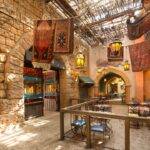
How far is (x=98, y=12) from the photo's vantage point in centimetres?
1073

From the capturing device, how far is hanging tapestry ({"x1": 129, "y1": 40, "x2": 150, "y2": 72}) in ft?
30.3

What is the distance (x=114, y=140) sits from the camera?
5.54 m

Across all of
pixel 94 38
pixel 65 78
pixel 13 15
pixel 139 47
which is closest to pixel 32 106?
pixel 65 78

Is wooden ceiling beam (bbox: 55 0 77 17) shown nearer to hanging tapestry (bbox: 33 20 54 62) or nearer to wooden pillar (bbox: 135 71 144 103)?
hanging tapestry (bbox: 33 20 54 62)

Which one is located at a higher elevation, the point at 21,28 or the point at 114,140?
the point at 21,28

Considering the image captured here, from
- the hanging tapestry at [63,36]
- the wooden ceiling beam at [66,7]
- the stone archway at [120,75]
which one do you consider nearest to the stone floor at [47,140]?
the hanging tapestry at [63,36]

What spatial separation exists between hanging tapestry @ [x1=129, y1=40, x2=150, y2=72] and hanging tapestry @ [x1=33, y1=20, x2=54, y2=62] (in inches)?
198

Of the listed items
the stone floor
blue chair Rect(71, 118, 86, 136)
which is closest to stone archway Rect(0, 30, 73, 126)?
the stone floor

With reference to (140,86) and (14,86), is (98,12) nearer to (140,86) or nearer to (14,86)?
(140,86)

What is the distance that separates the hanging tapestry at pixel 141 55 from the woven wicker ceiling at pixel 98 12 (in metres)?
1.74

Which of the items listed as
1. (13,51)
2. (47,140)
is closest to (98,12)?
(13,51)

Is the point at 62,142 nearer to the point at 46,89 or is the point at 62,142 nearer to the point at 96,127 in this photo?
the point at 96,127

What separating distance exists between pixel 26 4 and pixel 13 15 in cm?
110

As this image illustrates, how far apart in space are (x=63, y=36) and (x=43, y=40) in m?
0.78
